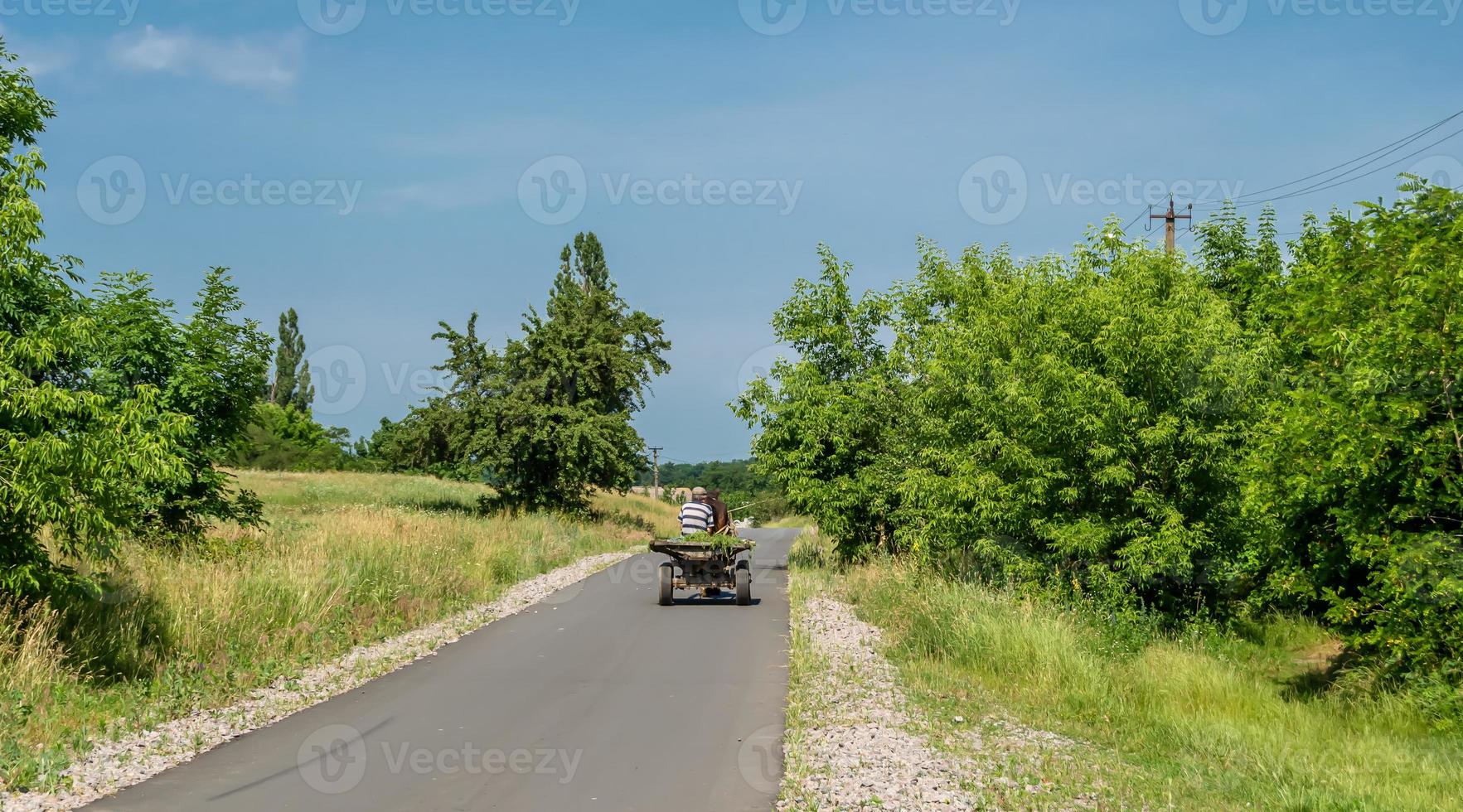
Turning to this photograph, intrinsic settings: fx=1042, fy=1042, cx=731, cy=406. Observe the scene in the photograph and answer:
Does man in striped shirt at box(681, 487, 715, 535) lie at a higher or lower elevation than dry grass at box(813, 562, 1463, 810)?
higher

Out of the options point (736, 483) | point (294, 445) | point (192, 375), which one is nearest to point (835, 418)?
point (192, 375)

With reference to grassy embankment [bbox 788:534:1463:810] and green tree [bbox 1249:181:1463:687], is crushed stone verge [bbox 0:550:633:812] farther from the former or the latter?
green tree [bbox 1249:181:1463:687]

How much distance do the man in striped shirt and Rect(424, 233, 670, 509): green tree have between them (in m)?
21.0

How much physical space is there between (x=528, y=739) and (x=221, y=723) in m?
2.79

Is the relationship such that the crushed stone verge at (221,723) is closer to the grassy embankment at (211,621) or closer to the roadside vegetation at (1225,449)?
the grassy embankment at (211,621)

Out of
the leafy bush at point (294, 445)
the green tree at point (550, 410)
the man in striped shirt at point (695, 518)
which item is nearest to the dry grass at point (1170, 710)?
the man in striped shirt at point (695, 518)

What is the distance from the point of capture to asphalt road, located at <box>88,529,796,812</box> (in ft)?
23.4

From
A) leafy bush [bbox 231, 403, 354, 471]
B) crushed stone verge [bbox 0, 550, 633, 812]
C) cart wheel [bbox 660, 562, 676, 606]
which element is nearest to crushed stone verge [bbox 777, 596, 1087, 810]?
crushed stone verge [bbox 0, 550, 633, 812]


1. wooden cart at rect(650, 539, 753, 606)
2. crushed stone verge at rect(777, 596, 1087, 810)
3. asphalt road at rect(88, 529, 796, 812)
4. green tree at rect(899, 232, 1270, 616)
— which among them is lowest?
asphalt road at rect(88, 529, 796, 812)

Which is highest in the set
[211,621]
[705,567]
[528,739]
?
[705,567]

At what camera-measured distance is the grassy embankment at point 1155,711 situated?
7.68 metres

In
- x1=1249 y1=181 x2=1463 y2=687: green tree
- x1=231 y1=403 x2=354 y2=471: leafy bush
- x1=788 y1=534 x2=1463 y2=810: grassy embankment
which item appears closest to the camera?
x1=788 y1=534 x2=1463 y2=810: grassy embankment

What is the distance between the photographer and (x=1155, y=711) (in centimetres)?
1081

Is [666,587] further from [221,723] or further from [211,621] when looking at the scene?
[221,723]
